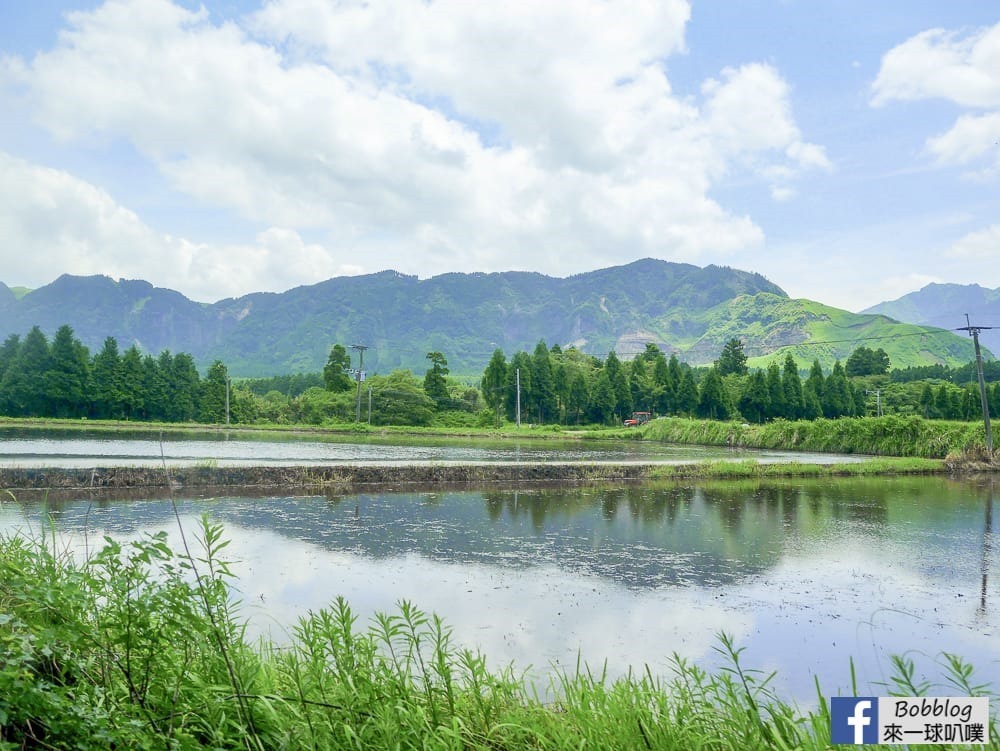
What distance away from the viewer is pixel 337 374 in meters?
67.9

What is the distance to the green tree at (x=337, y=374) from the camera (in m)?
67.3

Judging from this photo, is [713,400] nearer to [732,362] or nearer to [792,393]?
[792,393]

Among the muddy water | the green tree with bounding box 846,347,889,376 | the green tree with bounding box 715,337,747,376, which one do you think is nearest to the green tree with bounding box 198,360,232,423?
the muddy water

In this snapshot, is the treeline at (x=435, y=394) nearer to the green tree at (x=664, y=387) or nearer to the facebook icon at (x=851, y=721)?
the green tree at (x=664, y=387)

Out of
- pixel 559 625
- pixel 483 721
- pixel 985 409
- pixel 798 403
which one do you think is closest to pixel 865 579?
pixel 559 625

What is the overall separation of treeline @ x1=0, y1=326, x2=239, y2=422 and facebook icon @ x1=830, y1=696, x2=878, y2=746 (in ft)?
201

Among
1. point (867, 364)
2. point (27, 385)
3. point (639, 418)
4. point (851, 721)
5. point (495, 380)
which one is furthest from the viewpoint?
point (867, 364)

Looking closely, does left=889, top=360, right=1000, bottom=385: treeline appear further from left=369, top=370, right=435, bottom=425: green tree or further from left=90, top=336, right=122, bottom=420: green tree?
left=90, top=336, right=122, bottom=420: green tree

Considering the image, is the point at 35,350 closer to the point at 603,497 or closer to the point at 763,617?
the point at 603,497

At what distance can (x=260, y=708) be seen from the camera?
293 cm

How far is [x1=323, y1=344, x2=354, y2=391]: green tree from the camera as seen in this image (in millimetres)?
67312

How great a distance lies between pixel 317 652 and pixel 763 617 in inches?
213

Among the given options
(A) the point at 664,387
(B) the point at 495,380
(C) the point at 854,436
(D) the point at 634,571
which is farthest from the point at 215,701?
(A) the point at 664,387

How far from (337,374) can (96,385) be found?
855 inches
